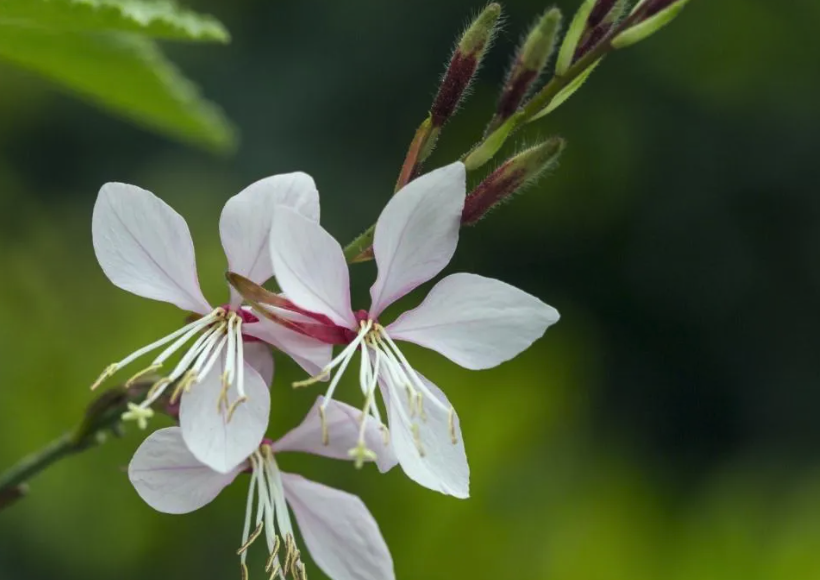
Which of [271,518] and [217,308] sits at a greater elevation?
[217,308]

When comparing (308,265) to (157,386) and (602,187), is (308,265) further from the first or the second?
(602,187)

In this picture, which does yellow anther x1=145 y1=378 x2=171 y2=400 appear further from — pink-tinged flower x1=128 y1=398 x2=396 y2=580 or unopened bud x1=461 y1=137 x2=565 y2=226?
unopened bud x1=461 y1=137 x2=565 y2=226

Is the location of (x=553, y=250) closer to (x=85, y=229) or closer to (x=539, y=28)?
(x=85, y=229)

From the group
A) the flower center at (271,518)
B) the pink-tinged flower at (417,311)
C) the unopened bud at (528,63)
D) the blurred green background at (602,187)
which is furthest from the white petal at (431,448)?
the blurred green background at (602,187)

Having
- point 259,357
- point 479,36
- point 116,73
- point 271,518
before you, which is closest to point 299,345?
point 259,357

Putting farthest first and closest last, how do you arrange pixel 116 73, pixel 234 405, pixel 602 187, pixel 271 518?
1. pixel 602 187
2. pixel 116 73
3. pixel 271 518
4. pixel 234 405

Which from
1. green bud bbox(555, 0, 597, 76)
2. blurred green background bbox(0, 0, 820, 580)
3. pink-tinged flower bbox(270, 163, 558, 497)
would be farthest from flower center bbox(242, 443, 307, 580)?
blurred green background bbox(0, 0, 820, 580)

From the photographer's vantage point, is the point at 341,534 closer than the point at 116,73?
Yes

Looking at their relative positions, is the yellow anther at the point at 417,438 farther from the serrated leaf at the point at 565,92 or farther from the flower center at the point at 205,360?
the serrated leaf at the point at 565,92
